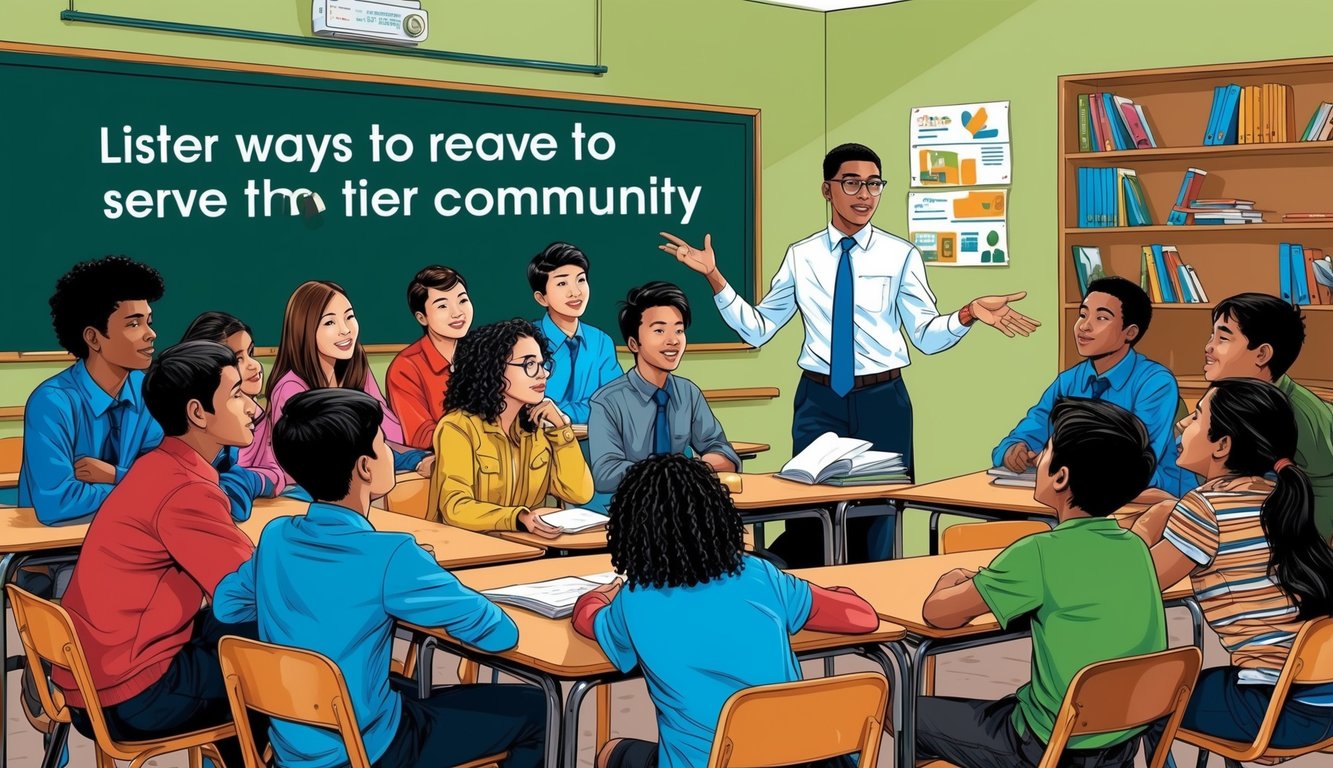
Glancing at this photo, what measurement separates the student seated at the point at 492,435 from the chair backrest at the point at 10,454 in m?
1.78

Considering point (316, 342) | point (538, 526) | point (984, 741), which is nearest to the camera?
point (984, 741)

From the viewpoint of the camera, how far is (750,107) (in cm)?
693

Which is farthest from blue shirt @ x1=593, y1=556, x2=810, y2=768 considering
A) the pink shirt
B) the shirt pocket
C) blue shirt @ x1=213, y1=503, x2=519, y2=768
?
the shirt pocket

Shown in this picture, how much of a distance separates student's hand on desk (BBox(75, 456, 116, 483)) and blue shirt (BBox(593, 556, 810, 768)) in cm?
191

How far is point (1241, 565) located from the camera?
2.84 metres

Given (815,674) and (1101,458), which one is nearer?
(1101,458)

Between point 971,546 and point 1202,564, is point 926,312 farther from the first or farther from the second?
point 1202,564

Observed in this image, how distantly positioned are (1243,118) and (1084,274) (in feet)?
3.07

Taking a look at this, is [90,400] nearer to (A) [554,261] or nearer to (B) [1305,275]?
(A) [554,261]

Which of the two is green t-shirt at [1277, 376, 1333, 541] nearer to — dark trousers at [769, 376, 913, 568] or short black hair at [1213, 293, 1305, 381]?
short black hair at [1213, 293, 1305, 381]

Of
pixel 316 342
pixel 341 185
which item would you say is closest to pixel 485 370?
pixel 316 342

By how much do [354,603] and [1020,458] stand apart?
2529 mm

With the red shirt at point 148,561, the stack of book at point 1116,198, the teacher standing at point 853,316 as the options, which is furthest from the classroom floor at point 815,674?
the stack of book at point 1116,198

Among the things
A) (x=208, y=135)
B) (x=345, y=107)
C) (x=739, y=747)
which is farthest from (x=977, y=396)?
(x=739, y=747)
